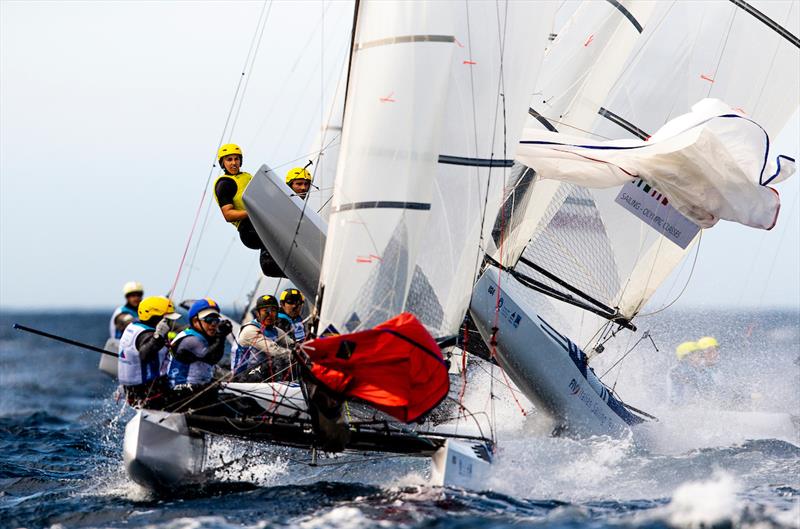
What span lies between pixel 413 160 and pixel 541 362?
123 inches

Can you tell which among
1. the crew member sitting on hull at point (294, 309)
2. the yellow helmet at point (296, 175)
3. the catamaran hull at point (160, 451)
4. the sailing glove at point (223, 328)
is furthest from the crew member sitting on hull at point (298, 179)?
the catamaran hull at point (160, 451)

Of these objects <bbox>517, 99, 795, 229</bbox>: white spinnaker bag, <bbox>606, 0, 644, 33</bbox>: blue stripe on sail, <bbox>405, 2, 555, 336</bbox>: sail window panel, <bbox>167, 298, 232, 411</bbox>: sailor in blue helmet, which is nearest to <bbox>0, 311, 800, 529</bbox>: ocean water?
<bbox>167, 298, 232, 411</bbox>: sailor in blue helmet

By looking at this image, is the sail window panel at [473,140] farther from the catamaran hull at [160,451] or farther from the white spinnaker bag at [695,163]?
the catamaran hull at [160,451]

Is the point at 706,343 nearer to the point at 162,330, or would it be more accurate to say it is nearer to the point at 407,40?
the point at 407,40

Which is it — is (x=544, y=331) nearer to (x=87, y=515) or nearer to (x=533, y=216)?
(x=533, y=216)

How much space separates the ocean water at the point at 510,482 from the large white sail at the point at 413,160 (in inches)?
51.8

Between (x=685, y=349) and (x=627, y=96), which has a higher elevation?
(x=627, y=96)

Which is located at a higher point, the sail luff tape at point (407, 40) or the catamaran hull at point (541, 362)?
→ the sail luff tape at point (407, 40)

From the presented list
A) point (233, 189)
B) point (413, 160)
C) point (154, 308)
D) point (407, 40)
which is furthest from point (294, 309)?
point (407, 40)

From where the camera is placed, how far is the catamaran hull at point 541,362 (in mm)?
10555

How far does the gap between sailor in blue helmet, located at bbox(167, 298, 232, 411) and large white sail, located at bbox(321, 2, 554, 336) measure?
0.94 m

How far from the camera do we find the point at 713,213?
10.1 meters

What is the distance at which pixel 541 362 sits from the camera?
10719 millimetres

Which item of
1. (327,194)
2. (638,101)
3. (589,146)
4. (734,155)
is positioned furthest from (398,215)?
(327,194)
